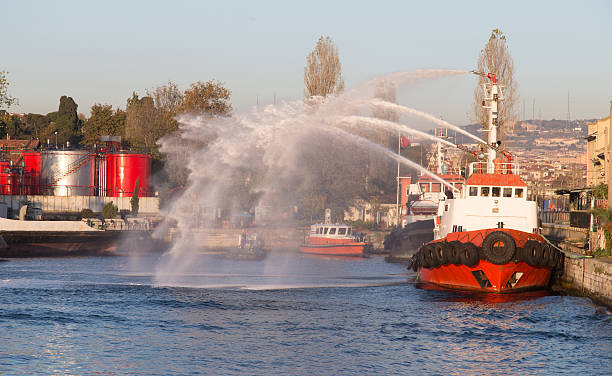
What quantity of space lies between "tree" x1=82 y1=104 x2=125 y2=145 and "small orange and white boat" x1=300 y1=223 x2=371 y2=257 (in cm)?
7402

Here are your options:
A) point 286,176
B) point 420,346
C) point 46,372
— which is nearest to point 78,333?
point 46,372

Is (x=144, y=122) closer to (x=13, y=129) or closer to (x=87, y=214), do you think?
(x=13, y=129)

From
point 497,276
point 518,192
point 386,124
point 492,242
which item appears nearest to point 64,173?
point 386,124

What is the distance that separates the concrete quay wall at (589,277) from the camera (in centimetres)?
4025

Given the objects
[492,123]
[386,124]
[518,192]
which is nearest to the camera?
[386,124]

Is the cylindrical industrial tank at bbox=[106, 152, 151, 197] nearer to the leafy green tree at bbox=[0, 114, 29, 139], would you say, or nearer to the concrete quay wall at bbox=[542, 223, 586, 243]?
the concrete quay wall at bbox=[542, 223, 586, 243]

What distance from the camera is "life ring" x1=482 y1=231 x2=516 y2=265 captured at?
44031mm

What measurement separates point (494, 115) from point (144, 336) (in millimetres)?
30552

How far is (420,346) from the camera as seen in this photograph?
33531 millimetres

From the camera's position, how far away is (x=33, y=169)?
101 metres

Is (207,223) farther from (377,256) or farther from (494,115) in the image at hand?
(494,115)

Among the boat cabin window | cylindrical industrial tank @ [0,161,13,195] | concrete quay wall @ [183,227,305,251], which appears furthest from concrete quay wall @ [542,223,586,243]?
cylindrical industrial tank @ [0,161,13,195]

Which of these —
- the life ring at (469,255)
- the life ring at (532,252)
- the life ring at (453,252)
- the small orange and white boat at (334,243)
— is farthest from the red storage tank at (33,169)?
the life ring at (532,252)

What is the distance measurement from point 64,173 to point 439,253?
67436mm
